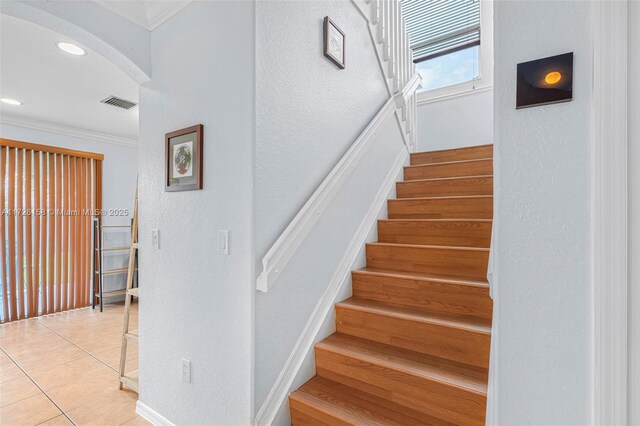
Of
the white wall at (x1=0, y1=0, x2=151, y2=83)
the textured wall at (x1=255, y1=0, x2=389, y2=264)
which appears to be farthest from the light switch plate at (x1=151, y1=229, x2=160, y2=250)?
the white wall at (x1=0, y1=0, x2=151, y2=83)

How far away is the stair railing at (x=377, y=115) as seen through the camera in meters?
1.50

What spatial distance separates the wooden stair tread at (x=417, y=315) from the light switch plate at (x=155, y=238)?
45.8 inches

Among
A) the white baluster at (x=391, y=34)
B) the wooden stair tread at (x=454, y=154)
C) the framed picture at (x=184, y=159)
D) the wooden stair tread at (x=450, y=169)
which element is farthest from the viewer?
the wooden stair tread at (x=454, y=154)

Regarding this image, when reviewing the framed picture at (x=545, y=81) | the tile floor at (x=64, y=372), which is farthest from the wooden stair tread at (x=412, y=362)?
the tile floor at (x=64, y=372)

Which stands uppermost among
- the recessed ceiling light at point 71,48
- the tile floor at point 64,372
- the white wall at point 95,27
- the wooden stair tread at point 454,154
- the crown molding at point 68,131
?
the recessed ceiling light at point 71,48

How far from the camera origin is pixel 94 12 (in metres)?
1.64

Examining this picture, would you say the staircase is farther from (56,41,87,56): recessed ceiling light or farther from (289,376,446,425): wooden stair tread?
(56,41,87,56): recessed ceiling light

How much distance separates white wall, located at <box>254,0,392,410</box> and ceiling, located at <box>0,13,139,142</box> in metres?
1.74

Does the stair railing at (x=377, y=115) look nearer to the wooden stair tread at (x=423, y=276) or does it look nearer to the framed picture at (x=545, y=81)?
the wooden stair tread at (x=423, y=276)

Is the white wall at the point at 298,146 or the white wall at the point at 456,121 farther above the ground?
the white wall at the point at 456,121

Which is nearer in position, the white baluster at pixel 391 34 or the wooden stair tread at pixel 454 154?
the white baluster at pixel 391 34

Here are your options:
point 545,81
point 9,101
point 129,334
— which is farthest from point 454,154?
point 9,101

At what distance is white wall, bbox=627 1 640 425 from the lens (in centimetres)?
72

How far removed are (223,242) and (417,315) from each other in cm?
113
